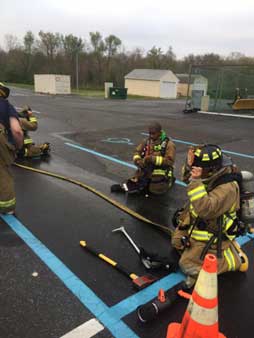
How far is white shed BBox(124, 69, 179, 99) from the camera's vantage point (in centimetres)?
4850

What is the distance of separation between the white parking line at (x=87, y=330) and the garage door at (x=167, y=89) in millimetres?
48908

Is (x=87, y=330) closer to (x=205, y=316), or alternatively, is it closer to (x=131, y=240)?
(x=205, y=316)

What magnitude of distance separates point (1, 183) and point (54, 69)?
2467 inches

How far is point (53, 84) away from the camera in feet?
126

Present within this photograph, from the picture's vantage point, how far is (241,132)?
12367 mm

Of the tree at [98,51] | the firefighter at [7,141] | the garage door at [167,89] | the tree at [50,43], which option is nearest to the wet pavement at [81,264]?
the firefighter at [7,141]

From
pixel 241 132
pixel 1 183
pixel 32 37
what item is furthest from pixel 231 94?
pixel 32 37

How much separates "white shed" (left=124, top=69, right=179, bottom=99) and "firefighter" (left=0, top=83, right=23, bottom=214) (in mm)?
46552

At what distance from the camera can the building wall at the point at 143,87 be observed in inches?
1917

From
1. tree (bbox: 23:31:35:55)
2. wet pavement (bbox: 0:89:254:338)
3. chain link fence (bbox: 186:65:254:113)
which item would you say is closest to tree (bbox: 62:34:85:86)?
tree (bbox: 23:31:35:55)

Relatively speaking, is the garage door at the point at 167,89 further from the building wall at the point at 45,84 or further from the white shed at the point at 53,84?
the building wall at the point at 45,84

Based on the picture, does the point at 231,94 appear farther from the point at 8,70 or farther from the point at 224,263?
the point at 8,70

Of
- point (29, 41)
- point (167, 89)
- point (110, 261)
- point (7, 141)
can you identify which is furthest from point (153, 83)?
point (110, 261)

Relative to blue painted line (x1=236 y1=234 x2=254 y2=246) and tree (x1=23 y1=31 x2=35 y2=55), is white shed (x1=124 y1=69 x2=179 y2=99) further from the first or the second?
blue painted line (x1=236 y1=234 x2=254 y2=246)
